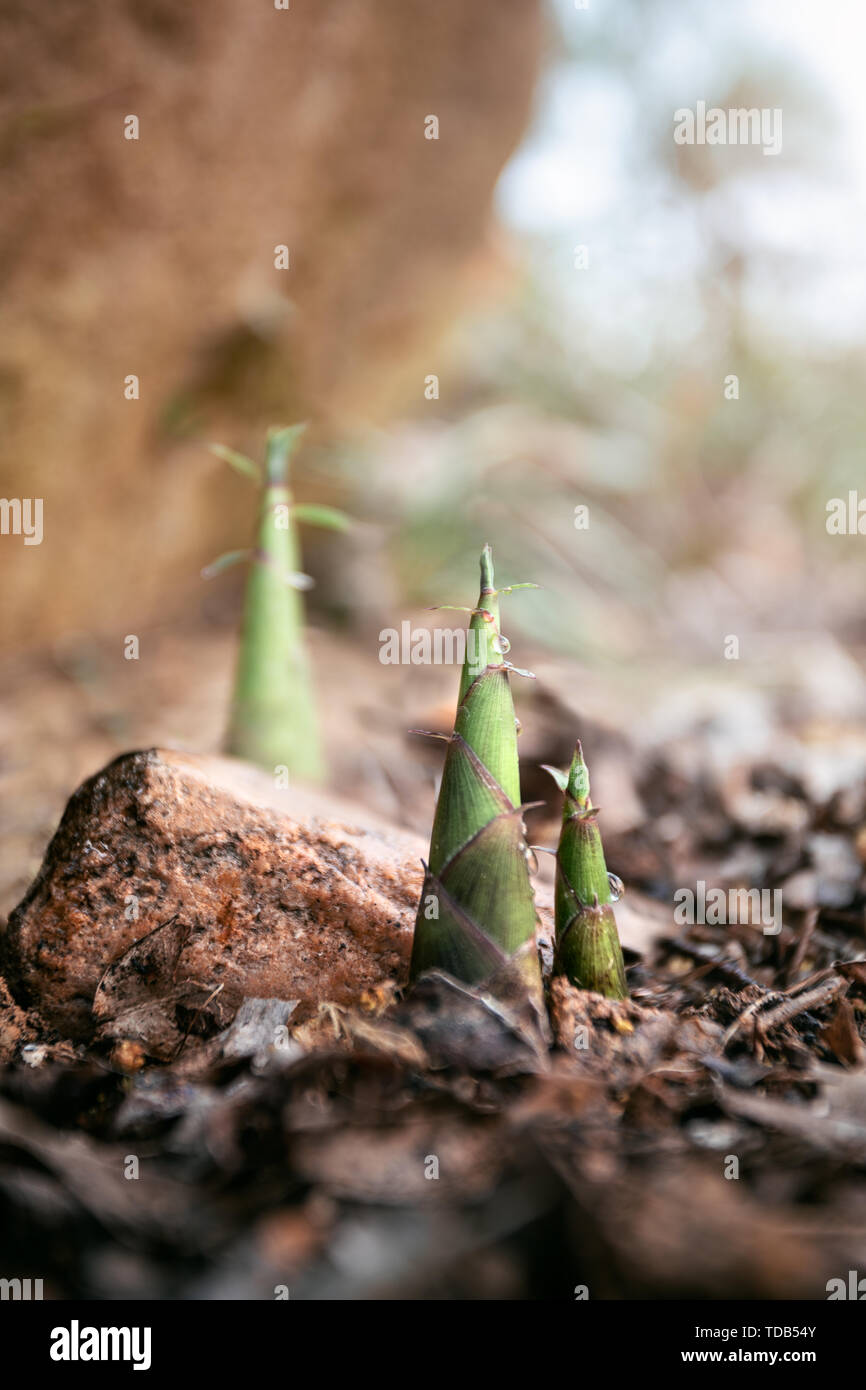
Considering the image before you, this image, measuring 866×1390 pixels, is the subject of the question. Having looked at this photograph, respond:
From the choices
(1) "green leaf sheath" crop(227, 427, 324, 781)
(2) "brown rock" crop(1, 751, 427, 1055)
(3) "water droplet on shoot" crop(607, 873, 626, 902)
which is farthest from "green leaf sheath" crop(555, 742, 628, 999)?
(1) "green leaf sheath" crop(227, 427, 324, 781)

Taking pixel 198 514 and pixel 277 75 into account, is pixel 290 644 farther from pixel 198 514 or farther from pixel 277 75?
pixel 198 514

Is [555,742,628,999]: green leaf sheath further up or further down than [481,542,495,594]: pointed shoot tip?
further down

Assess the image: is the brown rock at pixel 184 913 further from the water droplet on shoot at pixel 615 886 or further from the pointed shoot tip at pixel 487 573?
the pointed shoot tip at pixel 487 573

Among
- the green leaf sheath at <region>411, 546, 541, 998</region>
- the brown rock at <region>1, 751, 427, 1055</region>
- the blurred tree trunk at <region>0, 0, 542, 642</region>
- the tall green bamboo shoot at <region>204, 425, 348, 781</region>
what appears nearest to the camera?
the green leaf sheath at <region>411, 546, 541, 998</region>

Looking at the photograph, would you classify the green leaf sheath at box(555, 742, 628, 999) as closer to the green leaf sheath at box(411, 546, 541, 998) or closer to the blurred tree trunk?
the green leaf sheath at box(411, 546, 541, 998)

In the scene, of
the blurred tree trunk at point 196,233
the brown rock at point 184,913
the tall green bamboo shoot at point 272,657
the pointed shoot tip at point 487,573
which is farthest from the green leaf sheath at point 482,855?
the blurred tree trunk at point 196,233
